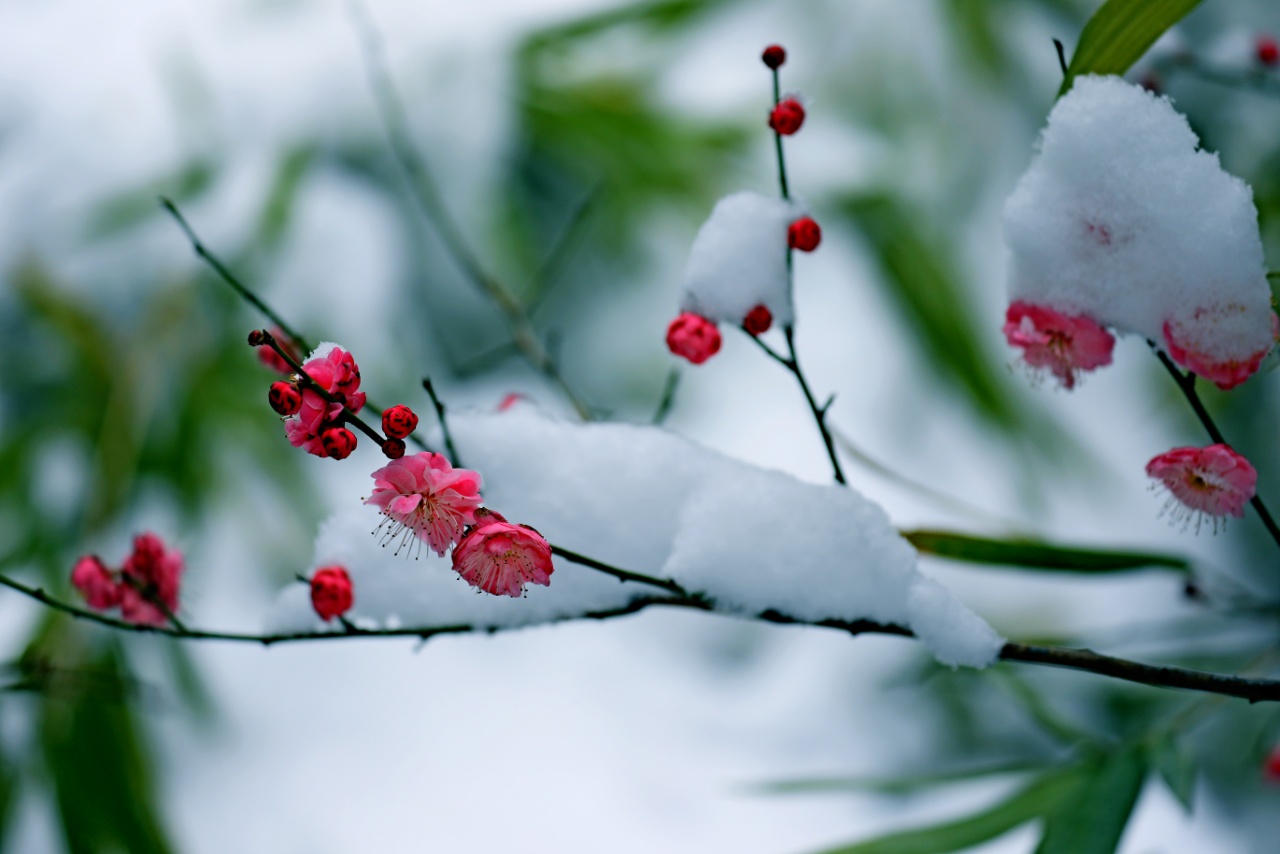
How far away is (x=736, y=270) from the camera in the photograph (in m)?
0.37

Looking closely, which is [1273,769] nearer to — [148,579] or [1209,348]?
[1209,348]

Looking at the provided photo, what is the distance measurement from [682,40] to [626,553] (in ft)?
3.96

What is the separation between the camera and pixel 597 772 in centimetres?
113

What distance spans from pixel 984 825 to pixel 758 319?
0.39 m

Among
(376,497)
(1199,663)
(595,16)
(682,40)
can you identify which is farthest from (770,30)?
(376,497)

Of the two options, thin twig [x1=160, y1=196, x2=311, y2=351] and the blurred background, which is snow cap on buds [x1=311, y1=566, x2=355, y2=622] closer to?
thin twig [x1=160, y1=196, x2=311, y2=351]

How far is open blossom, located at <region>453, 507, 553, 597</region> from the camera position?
0.89ft

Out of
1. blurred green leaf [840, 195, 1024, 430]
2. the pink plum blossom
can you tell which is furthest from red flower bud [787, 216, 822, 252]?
blurred green leaf [840, 195, 1024, 430]

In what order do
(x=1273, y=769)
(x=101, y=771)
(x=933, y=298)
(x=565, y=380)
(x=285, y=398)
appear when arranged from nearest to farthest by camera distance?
(x=285, y=398)
(x=1273, y=769)
(x=101, y=771)
(x=565, y=380)
(x=933, y=298)

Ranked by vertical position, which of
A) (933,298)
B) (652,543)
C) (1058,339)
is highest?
(933,298)

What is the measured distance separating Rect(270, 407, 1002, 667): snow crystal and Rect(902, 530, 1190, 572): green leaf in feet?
0.34

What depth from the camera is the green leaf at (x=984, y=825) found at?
57 centimetres

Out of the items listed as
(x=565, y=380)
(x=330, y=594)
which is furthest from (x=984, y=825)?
(x=565, y=380)

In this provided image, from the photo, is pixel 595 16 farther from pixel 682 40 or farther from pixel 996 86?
pixel 996 86
